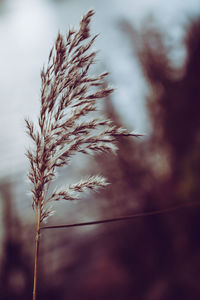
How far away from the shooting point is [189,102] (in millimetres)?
6629

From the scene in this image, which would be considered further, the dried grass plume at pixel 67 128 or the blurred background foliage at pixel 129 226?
the blurred background foliage at pixel 129 226

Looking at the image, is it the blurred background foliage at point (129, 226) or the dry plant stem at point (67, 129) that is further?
the blurred background foliage at point (129, 226)

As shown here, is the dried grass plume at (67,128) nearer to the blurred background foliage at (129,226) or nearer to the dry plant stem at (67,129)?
the dry plant stem at (67,129)

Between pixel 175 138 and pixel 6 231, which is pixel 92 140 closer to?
pixel 6 231

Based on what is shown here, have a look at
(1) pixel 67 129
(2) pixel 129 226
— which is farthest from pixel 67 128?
(2) pixel 129 226

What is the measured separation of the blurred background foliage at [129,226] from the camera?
4691 mm

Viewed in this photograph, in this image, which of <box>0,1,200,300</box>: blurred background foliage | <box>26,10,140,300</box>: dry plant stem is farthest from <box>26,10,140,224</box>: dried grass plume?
<box>0,1,200,300</box>: blurred background foliage

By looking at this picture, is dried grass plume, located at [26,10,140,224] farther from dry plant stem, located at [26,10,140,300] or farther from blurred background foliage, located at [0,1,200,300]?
blurred background foliage, located at [0,1,200,300]

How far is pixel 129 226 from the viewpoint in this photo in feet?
18.1

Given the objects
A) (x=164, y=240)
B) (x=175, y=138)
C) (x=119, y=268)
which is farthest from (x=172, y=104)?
(x=119, y=268)

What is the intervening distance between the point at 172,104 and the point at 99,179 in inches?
252

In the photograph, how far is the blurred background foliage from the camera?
4691 mm

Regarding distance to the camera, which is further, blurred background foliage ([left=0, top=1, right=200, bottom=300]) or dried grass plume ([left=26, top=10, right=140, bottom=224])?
blurred background foliage ([left=0, top=1, right=200, bottom=300])

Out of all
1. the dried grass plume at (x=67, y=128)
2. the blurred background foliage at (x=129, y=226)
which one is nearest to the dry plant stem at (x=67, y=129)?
the dried grass plume at (x=67, y=128)
